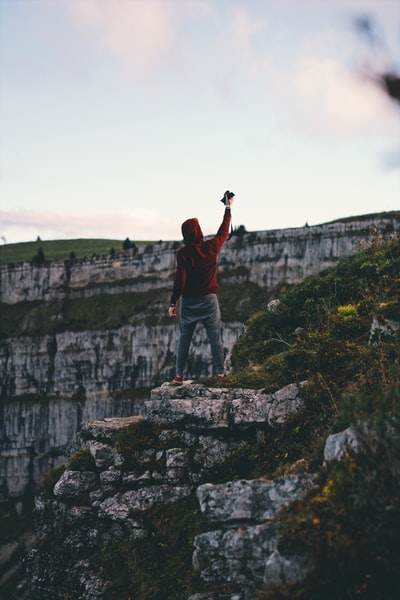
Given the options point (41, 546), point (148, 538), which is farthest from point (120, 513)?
point (41, 546)

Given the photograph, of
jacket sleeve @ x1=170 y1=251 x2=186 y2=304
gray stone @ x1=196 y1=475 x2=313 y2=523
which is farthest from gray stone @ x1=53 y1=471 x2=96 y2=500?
jacket sleeve @ x1=170 y1=251 x2=186 y2=304

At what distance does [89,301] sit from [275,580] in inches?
4927

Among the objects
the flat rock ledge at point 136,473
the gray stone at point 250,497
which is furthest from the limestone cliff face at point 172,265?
the gray stone at point 250,497

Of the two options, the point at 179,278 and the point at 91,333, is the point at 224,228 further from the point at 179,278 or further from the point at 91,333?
the point at 91,333

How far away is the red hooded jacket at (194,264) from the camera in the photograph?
14.2m

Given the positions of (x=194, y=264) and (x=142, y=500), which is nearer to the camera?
(x=142, y=500)

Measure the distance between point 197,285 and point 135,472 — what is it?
4162 millimetres

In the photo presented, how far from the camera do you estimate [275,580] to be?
26.2 feet

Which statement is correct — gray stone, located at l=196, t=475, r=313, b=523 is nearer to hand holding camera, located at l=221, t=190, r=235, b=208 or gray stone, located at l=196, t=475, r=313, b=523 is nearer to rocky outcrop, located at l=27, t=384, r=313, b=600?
rocky outcrop, located at l=27, t=384, r=313, b=600

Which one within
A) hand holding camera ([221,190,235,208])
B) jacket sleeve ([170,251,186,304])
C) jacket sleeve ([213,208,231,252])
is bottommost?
jacket sleeve ([170,251,186,304])

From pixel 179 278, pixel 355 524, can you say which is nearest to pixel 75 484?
pixel 179 278

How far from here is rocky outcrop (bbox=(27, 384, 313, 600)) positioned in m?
11.9

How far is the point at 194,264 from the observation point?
14.3 metres

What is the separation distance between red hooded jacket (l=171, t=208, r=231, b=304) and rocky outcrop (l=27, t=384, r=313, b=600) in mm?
2100
